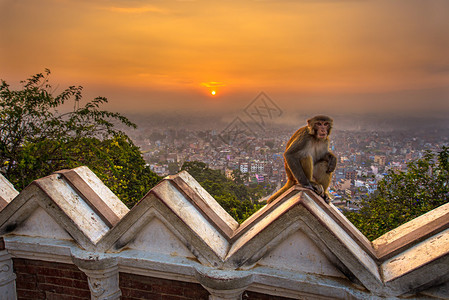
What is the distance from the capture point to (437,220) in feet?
7.44

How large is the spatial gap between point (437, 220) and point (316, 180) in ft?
4.37

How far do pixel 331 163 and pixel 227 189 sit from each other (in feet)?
48.1

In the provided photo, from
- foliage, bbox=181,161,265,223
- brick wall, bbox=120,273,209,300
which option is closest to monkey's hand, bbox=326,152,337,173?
brick wall, bbox=120,273,209,300

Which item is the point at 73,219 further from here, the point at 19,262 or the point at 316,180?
the point at 316,180

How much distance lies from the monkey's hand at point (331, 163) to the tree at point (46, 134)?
6.63 meters

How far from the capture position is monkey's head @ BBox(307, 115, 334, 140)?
3.42 m

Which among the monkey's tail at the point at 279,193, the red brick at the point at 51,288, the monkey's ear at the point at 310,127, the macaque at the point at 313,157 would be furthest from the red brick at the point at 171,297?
the monkey's ear at the point at 310,127

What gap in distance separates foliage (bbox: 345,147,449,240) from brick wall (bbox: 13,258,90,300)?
8.48 m

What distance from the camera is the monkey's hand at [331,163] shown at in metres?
3.41

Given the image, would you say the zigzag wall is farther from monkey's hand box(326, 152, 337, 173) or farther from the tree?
the tree

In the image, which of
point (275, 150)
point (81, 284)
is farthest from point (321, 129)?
point (275, 150)

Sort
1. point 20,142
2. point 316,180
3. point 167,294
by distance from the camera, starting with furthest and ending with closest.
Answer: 1. point 20,142
2. point 316,180
3. point 167,294

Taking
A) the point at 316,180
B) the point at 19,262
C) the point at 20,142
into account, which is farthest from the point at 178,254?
the point at 20,142

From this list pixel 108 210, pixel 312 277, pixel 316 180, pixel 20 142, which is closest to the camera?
pixel 312 277
